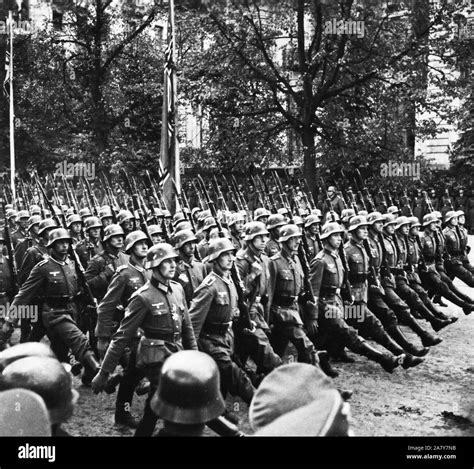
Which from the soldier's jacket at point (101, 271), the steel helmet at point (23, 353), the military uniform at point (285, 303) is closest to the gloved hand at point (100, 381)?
the military uniform at point (285, 303)

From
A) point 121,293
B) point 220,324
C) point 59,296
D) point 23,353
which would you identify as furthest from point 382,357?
point 23,353

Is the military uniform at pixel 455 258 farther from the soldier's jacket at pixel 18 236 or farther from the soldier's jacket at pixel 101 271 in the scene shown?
the soldier's jacket at pixel 18 236

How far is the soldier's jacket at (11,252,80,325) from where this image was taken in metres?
7.77

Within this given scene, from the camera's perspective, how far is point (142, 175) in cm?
2436

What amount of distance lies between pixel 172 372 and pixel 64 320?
436 cm

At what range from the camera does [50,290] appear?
7.84 metres

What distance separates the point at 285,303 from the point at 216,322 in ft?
5.07

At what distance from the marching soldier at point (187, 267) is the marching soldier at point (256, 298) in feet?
2.38

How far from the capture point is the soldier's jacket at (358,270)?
363 inches

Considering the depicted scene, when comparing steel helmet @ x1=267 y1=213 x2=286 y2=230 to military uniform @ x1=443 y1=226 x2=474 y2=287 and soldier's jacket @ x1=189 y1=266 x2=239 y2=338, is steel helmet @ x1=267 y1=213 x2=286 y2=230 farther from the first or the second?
military uniform @ x1=443 y1=226 x2=474 y2=287

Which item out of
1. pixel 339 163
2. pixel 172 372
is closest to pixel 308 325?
pixel 172 372

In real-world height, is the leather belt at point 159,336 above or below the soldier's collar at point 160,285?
below

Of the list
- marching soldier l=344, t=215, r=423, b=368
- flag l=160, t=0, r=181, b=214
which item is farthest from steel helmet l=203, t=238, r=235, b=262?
flag l=160, t=0, r=181, b=214
